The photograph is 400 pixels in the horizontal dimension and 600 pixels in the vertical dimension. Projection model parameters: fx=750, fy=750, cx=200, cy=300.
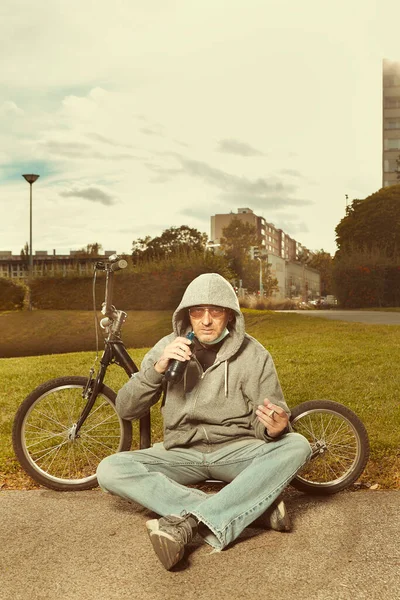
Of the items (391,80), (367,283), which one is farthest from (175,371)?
(391,80)

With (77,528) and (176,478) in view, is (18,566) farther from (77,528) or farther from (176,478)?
(176,478)

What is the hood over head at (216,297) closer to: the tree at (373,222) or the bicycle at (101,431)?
the bicycle at (101,431)

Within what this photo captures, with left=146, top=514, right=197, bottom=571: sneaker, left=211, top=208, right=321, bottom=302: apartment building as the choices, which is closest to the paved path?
left=146, top=514, right=197, bottom=571: sneaker

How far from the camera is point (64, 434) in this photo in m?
4.81

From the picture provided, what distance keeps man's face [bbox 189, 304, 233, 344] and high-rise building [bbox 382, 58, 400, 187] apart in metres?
97.0

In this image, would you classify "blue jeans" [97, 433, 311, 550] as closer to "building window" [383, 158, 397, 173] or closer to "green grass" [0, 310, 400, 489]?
"green grass" [0, 310, 400, 489]

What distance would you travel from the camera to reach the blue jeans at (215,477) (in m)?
3.63

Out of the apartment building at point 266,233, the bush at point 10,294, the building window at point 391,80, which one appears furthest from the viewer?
the apartment building at point 266,233

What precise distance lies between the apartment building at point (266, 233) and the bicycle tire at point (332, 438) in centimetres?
9882

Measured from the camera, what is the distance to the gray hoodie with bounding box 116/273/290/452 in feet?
13.2

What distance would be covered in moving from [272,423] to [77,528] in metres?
1.19

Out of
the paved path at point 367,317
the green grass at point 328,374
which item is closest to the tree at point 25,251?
the paved path at point 367,317

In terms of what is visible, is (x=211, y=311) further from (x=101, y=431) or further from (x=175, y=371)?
(x=101, y=431)

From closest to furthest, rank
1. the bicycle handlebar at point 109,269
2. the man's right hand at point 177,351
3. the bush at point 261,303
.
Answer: the man's right hand at point 177,351
the bicycle handlebar at point 109,269
the bush at point 261,303
